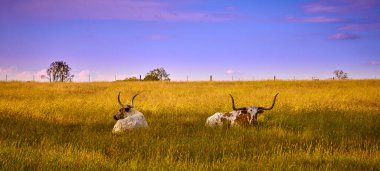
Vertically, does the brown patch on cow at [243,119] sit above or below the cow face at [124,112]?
below

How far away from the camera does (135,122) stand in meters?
11.9

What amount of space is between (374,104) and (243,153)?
1553cm

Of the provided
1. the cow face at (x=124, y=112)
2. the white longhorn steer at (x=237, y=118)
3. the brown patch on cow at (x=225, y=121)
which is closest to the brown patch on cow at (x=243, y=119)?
the white longhorn steer at (x=237, y=118)

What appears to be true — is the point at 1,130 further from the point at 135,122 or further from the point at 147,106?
the point at 147,106

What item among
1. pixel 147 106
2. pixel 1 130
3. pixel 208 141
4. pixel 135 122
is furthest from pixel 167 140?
pixel 147 106

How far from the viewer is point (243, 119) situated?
12992 millimetres

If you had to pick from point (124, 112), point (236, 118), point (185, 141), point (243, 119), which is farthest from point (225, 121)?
point (124, 112)

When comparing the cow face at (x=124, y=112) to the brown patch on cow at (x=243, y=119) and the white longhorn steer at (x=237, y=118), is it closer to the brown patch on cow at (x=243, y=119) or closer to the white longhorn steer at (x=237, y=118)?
the white longhorn steer at (x=237, y=118)

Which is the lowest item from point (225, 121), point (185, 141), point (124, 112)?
point (185, 141)

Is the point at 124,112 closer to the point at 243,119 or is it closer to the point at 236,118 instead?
the point at 236,118

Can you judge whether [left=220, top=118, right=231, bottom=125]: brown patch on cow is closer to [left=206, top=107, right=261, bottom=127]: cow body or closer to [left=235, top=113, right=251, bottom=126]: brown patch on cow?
[left=206, top=107, right=261, bottom=127]: cow body

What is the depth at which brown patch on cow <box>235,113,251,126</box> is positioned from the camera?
1288 centimetres

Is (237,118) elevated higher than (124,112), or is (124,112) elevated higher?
(124,112)

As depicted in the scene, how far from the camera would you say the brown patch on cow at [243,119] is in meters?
12.9
